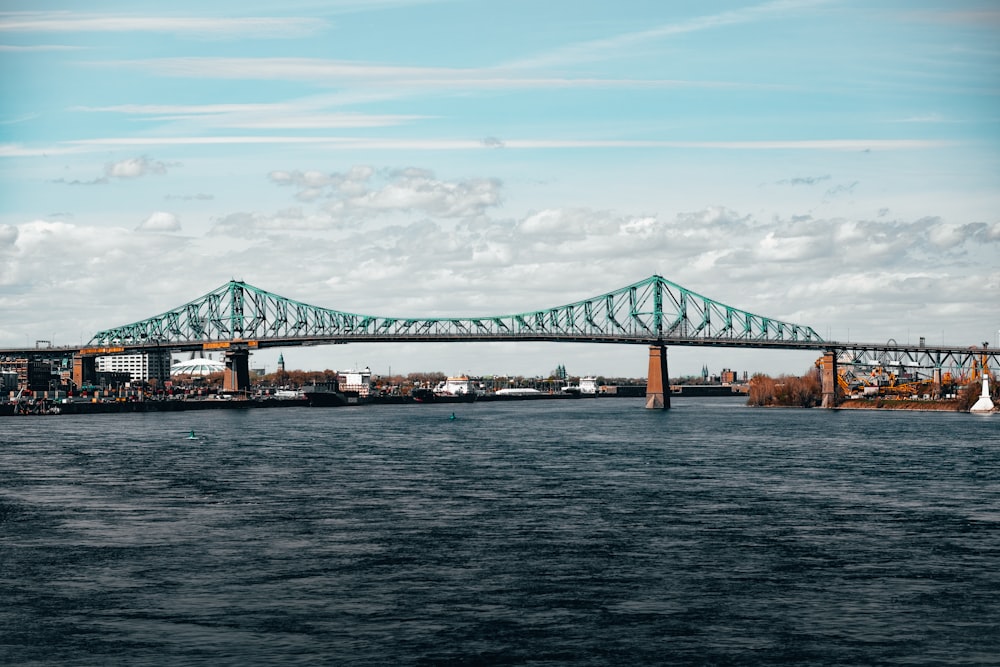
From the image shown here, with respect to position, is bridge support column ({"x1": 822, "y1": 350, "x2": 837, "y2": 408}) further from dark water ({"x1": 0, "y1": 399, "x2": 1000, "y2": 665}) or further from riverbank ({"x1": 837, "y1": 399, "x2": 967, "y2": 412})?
Result: dark water ({"x1": 0, "y1": 399, "x2": 1000, "y2": 665})

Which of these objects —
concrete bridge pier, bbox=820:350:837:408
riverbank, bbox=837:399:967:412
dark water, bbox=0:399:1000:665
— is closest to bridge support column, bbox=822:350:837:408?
concrete bridge pier, bbox=820:350:837:408

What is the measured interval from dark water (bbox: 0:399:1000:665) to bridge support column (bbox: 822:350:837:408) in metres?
128

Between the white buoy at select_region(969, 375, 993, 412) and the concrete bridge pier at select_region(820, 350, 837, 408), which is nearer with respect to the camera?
the white buoy at select_region(969, 375, 993, 412)

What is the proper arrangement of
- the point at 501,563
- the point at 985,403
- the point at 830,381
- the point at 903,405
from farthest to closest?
the point at 830,381 < the point at 903,405 < the point at 985,403 < the point at 501,563

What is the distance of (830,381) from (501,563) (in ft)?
564

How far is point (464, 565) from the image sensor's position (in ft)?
114

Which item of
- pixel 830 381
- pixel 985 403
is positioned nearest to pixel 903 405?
pixel 830 381

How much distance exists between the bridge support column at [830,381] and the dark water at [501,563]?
12803 cm

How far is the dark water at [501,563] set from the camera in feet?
85.5

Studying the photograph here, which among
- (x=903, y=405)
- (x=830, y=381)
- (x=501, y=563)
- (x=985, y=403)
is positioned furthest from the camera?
(x=830, y=381)

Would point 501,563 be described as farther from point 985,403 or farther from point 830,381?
point 830,381

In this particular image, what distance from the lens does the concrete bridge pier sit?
Result: 19612 cm

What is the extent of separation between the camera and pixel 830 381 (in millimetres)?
197750

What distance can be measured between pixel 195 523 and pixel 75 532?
4362mm
